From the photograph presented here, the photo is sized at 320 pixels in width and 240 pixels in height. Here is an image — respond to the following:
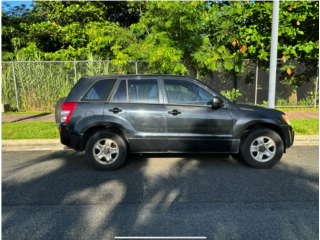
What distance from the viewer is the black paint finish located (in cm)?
484

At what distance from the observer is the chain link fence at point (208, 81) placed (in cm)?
1205

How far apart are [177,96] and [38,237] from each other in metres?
3.25

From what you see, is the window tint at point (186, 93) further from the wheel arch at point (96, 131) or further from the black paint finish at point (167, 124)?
the wheel arch at point (96, 131)

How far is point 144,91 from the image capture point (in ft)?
16.5

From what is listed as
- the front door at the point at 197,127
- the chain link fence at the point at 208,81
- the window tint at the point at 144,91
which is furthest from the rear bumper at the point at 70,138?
the chain link fence at the point at 208,81

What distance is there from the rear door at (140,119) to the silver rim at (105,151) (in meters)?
0.32

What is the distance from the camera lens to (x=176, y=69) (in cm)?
966

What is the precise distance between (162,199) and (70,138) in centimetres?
230

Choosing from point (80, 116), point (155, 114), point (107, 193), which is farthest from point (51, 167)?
point (155, 114)

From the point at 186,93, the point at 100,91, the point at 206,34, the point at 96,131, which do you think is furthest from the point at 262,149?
the point at 206,34

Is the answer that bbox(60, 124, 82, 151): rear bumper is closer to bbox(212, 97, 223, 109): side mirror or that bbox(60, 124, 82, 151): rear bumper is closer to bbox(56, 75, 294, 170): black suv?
bbox(56, 75, 294, 170): black suv

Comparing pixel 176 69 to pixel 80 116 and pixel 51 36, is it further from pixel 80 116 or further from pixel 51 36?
pixel 51 36

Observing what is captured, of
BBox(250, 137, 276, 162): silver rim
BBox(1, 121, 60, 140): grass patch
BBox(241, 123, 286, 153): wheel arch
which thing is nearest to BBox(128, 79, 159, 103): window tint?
BBox(241, 123, 286, 153): wheel arch

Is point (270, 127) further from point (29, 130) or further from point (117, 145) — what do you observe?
point (29, 130)
